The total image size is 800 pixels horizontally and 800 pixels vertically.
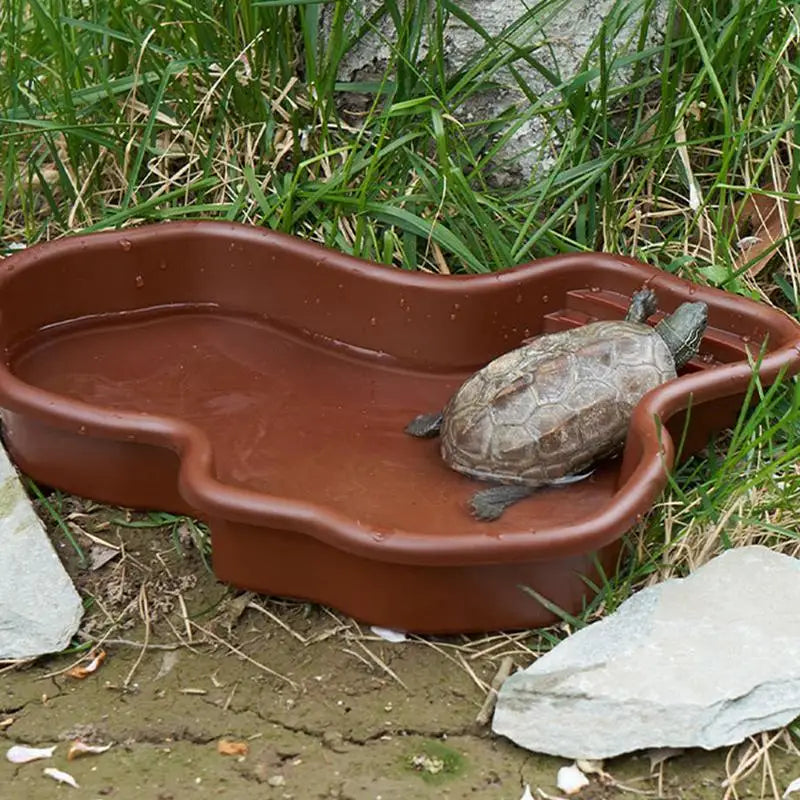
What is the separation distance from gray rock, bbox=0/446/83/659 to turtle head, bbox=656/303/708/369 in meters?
1.50

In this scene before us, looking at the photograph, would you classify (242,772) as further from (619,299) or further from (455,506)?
(619,299)

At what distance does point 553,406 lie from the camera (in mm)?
2779

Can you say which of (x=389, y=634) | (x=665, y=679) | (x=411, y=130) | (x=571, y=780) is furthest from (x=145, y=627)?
(x=411, y=130)

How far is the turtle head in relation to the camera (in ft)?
9.55

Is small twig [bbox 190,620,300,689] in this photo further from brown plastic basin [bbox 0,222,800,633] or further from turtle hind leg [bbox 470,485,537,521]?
turtle hind leg [bbox 470,485,537,521]

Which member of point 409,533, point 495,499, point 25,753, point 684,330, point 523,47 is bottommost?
point 25,753

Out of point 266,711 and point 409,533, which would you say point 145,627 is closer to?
point 266,711

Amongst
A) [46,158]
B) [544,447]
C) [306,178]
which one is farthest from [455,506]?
[46,158]

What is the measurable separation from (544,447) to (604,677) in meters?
0.65

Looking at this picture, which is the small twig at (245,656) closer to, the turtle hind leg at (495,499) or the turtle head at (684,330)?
the turtle hind leg at (495,499)

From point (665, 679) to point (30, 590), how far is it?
4.39 feet

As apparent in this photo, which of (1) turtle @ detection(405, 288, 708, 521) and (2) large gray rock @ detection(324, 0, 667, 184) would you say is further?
(2) large gray rock @ detection(324, 0, 667, 184)

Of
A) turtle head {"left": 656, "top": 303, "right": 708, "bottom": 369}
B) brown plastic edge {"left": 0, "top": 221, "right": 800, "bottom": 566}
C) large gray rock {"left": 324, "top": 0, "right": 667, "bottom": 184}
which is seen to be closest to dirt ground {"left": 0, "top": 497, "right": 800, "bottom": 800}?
brown plastic edge {"left": 0, "top": 221, "right": 800, "bottom": 566}

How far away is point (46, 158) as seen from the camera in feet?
12.5
